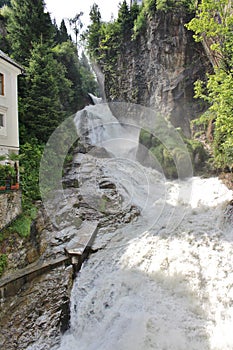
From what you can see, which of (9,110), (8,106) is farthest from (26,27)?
(9,110)

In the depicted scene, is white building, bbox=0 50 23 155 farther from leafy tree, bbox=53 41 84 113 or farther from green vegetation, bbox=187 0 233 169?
green vegetation, bbox=187 0 233 169

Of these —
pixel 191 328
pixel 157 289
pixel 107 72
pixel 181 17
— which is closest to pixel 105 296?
pixel 157 289

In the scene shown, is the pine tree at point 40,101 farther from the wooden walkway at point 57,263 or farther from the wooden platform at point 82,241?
the wooden walkway at point 57,263

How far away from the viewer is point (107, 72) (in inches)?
803

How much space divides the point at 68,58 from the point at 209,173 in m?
16.0

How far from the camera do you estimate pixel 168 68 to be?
16.6 meters

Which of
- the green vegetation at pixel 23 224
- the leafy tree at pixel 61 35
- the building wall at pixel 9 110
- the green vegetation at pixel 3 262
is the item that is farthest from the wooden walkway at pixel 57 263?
the leafy tree at pixel 61 35

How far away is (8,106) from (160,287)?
33.0 ft

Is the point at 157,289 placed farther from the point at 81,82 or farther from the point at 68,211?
the point at 81,82

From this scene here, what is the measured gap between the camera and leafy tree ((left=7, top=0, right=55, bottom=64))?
14.9 meters

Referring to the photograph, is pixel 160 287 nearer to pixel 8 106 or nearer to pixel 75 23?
pixel 8 106

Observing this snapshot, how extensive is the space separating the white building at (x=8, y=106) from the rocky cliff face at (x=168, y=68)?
10.2 m

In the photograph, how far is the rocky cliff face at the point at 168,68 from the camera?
15648mm

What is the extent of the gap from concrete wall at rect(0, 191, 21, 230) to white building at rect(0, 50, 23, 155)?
3021 mm
